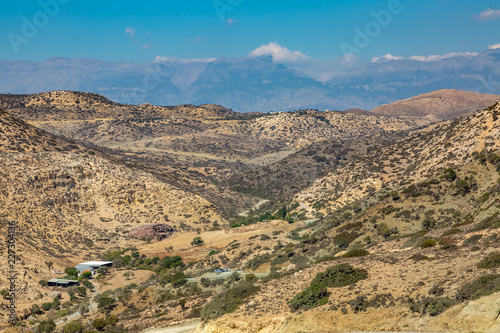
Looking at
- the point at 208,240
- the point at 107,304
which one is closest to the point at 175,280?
the point at 107,304

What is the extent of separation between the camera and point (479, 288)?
20.8 meters

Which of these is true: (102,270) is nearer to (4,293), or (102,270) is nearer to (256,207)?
(4,293)

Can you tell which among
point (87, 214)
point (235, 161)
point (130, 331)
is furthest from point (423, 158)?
point (235, 161)

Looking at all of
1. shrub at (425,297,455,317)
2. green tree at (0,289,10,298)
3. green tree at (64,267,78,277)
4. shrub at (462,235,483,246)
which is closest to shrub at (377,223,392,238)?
shrub at (462,235,483,246)

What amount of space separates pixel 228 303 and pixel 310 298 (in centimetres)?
478

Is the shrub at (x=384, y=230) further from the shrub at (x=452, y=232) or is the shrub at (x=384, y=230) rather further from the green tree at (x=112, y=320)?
the green tree at (x=112, y=320)

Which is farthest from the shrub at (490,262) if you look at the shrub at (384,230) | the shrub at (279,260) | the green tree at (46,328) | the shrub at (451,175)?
the green tree at (46,328)

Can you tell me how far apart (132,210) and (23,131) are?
2852 centimetres

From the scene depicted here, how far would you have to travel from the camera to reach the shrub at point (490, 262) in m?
23.4

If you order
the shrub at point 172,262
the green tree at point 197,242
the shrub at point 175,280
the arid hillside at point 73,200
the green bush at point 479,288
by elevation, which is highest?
the arid hillside at point 73,200

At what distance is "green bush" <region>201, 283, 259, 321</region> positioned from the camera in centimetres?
2630

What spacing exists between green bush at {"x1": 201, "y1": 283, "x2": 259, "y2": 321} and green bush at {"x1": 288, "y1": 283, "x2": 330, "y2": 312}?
3298 mm

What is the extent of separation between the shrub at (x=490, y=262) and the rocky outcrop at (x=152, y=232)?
199 ft

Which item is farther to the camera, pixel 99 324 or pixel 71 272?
pixel 71 272
